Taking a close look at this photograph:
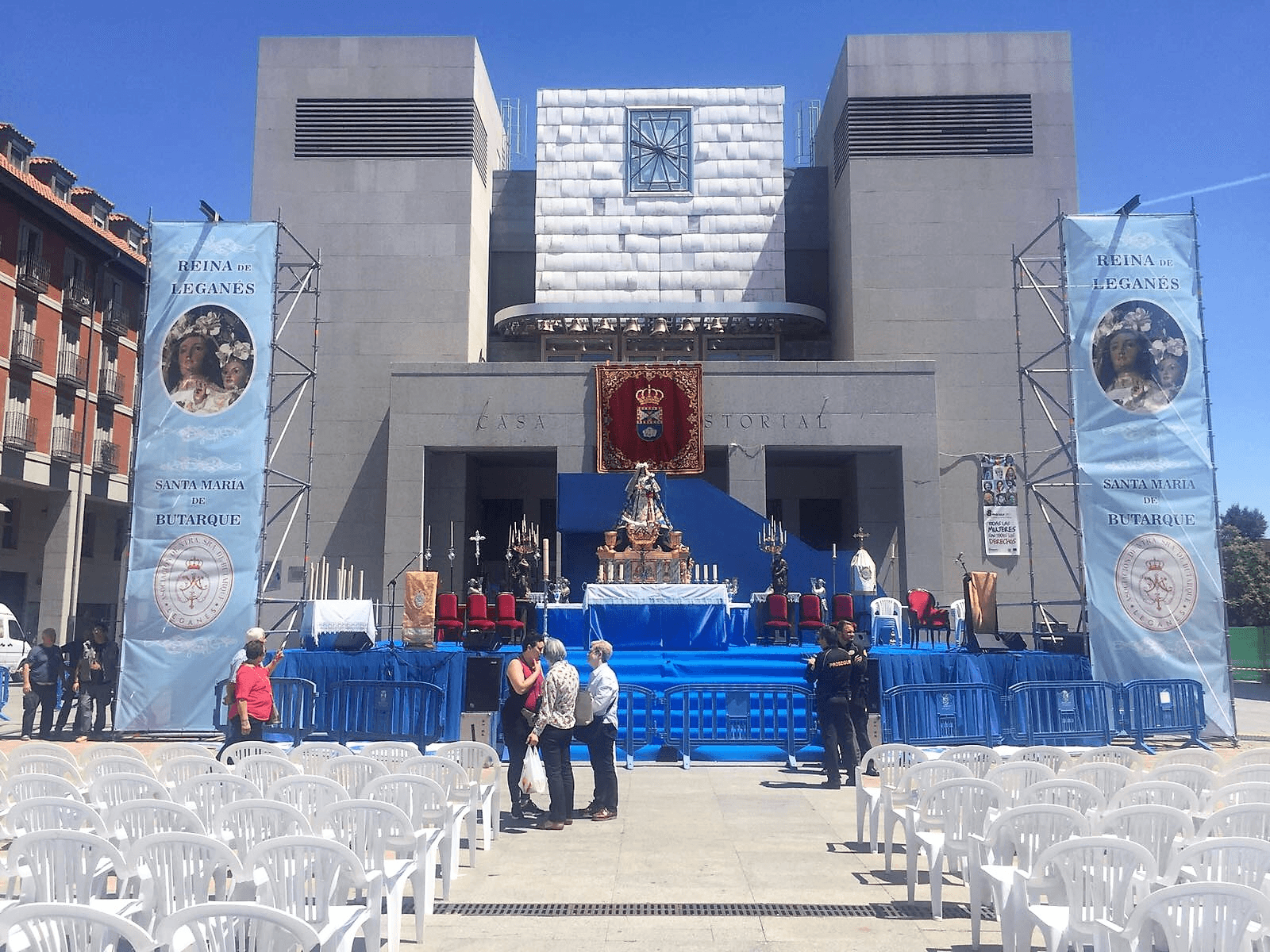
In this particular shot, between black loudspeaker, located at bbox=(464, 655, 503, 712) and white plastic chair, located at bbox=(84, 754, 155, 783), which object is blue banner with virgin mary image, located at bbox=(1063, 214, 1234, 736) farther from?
white plastic chair, located at bbox=(84, 754, 155, 783)

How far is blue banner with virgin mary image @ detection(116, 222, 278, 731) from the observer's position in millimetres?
15219

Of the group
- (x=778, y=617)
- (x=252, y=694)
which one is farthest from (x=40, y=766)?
(x=778, y=617)

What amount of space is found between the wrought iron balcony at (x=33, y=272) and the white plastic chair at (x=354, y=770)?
28.8 meters

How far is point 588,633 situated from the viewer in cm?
1888

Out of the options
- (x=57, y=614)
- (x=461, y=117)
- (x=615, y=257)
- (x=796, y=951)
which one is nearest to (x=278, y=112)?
(x=461, y=117)

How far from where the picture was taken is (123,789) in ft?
20.4

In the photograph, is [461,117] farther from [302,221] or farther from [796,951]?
[796,951]

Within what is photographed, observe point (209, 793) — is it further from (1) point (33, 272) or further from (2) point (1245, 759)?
(1) point (33, 272)

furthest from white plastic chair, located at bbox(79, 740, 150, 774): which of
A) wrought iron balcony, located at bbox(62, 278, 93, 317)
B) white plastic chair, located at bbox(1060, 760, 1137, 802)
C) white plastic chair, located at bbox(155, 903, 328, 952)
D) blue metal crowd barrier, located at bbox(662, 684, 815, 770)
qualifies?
wrought iron balcony, located at bbox(62, 278, 93, 317)

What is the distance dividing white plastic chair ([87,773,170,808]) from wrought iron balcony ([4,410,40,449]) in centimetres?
2669

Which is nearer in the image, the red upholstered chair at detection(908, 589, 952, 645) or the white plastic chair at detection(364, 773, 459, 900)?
the white plastic chair at detection(364, 773, 459, 900)

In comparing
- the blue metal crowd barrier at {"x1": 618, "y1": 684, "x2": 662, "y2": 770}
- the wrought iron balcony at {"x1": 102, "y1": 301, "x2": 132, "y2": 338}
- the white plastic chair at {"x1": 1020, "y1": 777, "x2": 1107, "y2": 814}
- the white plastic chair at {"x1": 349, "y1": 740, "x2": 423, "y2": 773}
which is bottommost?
the blue metal crowd barrier at {"x1": 618, "y1": 684, "x2": 662, "y2": 770}

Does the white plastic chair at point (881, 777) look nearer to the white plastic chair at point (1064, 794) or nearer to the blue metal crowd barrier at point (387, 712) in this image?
the white plastic chair at point (1064, 794)

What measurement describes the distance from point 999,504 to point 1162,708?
562 inches
